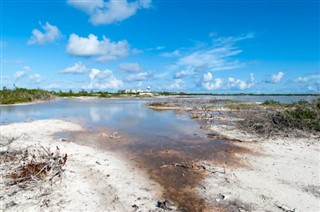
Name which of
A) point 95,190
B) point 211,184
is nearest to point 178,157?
point 211,184

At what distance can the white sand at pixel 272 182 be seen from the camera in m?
7.99

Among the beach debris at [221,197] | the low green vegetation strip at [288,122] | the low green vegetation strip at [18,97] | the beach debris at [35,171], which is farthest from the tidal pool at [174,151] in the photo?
the low green vegetation strip at [18,97]

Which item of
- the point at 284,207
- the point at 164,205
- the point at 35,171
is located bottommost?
the point at 284,207

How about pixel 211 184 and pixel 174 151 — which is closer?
pixel 211 184

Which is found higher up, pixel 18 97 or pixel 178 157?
pixel 18 97

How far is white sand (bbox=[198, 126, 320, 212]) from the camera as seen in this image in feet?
26.2

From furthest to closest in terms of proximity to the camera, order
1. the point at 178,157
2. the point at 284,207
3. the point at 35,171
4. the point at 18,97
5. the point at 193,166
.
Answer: the point at 18,97, the point at 178,157, the point at 193,166, the point at 35,171, the point at 284,207

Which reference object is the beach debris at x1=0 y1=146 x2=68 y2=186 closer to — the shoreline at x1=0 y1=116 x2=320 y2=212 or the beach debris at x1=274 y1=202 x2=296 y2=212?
the shoreline at x1=0 y1=116 x2=320 y2=212

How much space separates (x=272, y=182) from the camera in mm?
9555

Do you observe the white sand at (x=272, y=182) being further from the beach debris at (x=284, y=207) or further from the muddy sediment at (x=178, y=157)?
the muddy sediment at (x=178, y=157)

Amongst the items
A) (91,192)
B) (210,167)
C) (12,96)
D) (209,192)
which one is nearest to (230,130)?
(210,167)

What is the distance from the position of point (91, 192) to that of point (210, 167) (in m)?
4.99

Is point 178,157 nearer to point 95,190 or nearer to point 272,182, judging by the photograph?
point 272,182

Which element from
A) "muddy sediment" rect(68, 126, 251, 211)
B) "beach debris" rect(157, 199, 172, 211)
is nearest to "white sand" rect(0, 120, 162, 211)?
"beach debris" rect(157, 199, 172, 211)
